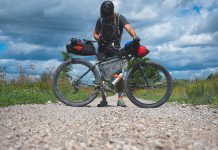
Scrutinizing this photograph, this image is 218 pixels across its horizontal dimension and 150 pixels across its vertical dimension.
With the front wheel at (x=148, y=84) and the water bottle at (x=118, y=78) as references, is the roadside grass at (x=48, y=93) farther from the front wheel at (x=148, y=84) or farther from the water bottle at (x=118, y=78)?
the water bottle at (x=118, y=78)

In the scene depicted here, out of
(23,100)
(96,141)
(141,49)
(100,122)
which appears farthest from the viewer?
(23,100)

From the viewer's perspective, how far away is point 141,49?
8.68 metres

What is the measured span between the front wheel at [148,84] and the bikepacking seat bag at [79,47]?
0.98 metres

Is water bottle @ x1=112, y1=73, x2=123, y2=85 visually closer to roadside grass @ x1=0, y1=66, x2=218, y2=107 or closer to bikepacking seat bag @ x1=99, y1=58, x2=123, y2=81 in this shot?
bikepacking seat bag @ x1=99, y1=58, x2=123, y2=81

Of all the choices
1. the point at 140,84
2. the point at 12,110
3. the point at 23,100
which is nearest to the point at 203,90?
the point at 140,84

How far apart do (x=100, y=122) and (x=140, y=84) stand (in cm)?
309

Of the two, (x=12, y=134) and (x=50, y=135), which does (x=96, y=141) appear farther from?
(x=12, y=134)

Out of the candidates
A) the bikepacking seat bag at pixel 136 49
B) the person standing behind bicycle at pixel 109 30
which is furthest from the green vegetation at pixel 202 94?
the person standing behind bicycle at pixel 109 30

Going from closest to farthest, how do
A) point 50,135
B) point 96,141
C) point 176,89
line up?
point 96,141 → point 50,135 → point 176,89

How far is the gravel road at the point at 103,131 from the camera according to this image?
4512 millimetres

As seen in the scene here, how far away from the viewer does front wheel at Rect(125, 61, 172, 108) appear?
8773 mm

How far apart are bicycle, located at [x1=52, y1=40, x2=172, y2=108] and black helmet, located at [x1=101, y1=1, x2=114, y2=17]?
71cm

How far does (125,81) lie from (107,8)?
158 cm

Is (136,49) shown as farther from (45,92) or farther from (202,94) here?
(45,92)
